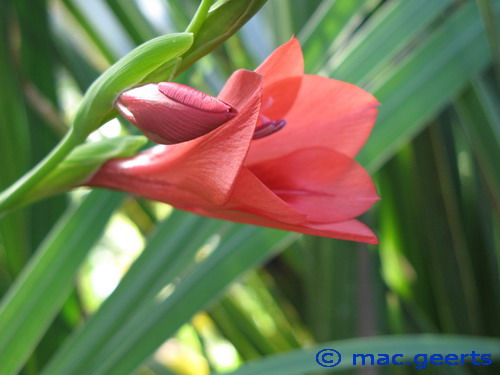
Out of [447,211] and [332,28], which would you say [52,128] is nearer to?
[332,28]

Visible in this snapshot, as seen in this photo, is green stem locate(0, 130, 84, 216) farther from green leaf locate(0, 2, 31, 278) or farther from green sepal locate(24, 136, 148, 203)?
green leaf locate(0, 2, 31, 278)

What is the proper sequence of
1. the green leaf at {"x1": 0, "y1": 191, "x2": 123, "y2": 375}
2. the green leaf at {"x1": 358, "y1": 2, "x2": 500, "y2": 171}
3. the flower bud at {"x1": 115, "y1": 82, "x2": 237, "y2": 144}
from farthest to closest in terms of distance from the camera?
the green leaf at {"x1": 358, "y1": 2, "x2": 500, "y2": 171}
the green leaf at {"x1": 0, "y1": 191, "x2": 123, "y2": 375}
the flower bud at {"x1": 115, "y1": 82, "x2": 237, "y2": 144}

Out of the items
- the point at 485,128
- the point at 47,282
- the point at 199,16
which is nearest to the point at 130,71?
the point at 199,16

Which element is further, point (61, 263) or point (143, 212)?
point (143, 212)

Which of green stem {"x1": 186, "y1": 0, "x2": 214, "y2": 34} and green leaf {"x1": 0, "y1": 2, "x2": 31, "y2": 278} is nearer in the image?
green stem {"x1": 186, "y1": 0, "x2": 214, "y2": 34}

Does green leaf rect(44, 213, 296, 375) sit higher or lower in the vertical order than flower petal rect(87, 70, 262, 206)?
higher

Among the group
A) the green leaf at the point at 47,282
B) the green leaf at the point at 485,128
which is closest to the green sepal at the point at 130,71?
the green leaf at the point at 47,282

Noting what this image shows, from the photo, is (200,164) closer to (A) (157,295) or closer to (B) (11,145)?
(A) (157,295)

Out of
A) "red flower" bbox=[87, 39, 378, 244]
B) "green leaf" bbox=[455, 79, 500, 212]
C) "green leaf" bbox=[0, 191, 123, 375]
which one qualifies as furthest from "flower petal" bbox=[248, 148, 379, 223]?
"green leaf" bbox=[455, 79, 500, 212]

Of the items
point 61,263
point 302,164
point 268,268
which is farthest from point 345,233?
point 268,268
